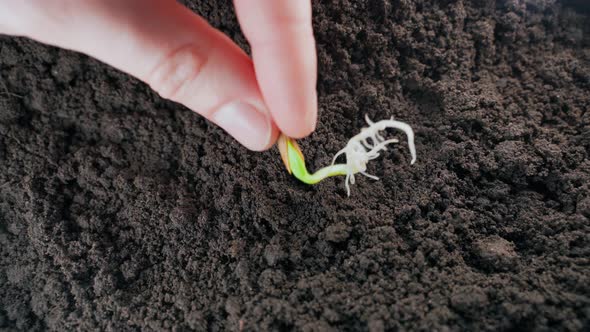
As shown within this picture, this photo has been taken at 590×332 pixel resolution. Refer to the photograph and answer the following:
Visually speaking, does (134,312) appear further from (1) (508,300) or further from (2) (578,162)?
(2) (578,162)

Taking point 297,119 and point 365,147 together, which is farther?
point 365,147

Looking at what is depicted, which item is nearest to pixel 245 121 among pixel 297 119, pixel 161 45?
pixel 297 119

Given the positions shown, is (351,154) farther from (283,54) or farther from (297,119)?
(283,54)

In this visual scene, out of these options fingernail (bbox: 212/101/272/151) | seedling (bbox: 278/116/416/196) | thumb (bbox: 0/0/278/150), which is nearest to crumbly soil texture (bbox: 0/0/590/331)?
seedling (bbox: 278/116/416/196)

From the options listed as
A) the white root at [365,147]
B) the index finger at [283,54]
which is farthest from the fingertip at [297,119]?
the white root at [365,147]

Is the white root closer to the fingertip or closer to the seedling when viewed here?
the seedling

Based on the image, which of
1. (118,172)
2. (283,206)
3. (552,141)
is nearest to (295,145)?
(283,206)

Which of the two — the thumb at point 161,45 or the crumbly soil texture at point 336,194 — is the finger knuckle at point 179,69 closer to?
the thumb at point 161,45
